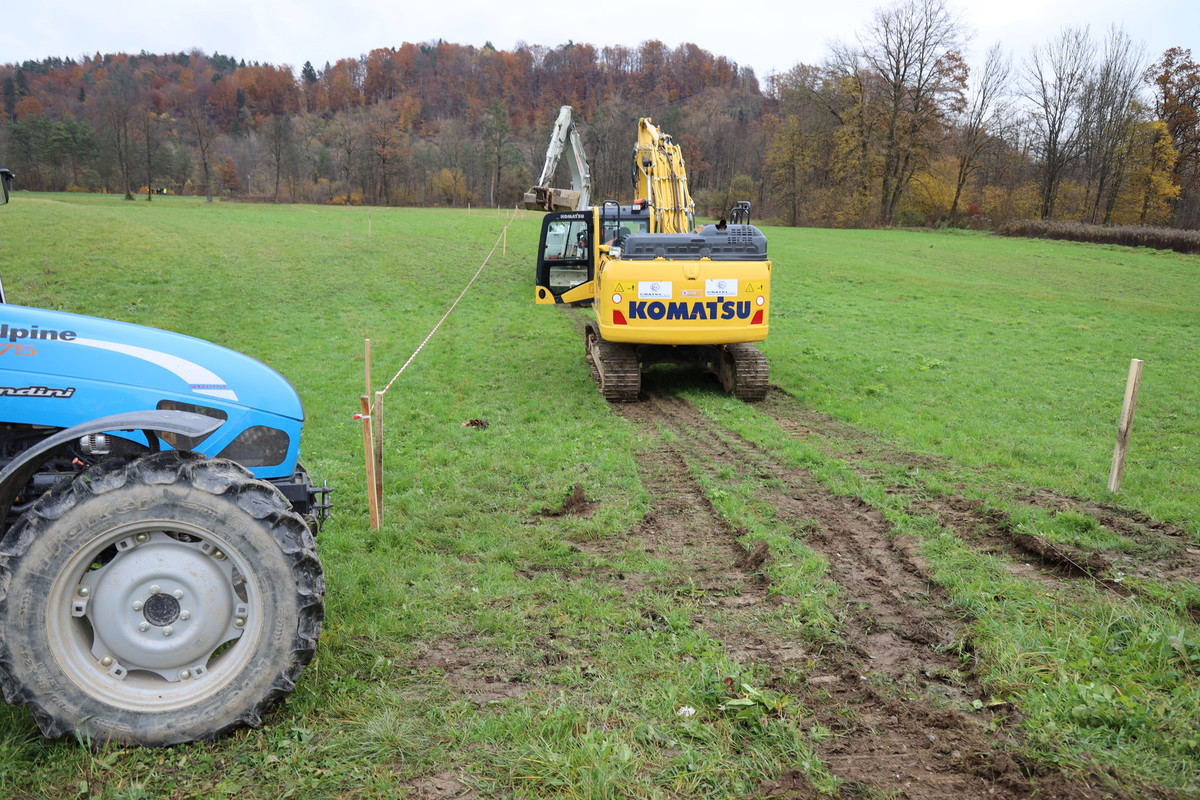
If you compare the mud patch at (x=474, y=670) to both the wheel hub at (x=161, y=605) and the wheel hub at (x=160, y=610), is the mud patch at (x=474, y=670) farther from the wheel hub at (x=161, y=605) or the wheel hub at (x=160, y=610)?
the wheel hub at (x=160, y=610)

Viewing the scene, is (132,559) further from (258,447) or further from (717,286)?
(717,286)

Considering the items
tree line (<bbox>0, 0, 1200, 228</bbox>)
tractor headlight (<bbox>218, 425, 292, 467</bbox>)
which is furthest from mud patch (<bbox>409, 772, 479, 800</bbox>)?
tree line (<bbox>0, 0, 1200, 228</bbox>)

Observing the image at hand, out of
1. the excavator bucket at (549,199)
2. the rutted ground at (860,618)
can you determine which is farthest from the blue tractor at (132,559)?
the excavator bucket at (549,199)

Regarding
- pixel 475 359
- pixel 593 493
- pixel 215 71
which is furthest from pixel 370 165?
pixel 593 493

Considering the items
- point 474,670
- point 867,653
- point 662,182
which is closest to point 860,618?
point 867,653

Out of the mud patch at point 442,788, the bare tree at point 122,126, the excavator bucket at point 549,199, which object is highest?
the bare tree at point 122,126

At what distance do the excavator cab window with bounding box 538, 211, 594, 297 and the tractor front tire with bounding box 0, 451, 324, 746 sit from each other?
1295cm

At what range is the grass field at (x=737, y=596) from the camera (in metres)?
3.26

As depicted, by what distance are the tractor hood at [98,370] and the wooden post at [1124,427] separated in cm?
713

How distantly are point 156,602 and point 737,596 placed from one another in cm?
328

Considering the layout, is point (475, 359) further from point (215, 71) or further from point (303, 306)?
point (215, 71)

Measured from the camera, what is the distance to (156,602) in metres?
3.33

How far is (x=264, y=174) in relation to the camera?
7912 centimetres

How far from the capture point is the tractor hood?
336cm
